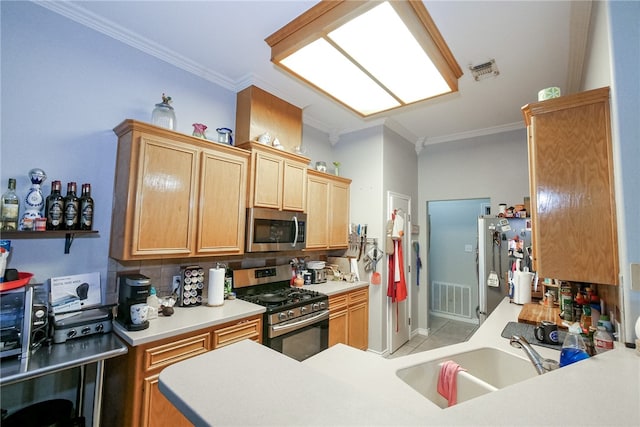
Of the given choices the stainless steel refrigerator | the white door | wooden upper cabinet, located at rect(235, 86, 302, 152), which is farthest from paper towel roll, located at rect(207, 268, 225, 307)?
the stainless steel refrigerator

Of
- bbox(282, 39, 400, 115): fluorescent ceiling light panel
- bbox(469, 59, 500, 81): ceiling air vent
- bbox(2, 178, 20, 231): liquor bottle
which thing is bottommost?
bbox(2, 178, 20, 231): liquor bottle

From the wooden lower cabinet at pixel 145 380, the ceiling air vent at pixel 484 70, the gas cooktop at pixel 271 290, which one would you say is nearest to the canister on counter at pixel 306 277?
the gas cooktop at pixel 271 290

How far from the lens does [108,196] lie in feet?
6.82

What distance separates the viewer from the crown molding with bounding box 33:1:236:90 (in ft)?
6.18

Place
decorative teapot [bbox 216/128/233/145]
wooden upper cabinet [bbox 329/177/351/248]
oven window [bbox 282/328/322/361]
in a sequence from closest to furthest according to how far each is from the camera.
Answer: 1. oven window [bbox 282/328/322/361]
2. decorative teapot [bbox 216/128/233/145]
3. wooden upper cabinet [bbox 329/177/351/248]

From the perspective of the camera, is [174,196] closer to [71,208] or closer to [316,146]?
[71,208]

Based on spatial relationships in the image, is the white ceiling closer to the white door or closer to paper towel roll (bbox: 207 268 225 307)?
the white door

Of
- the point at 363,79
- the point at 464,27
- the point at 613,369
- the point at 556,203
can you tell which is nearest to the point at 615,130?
the point at 556,203

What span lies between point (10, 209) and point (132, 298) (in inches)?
34.0

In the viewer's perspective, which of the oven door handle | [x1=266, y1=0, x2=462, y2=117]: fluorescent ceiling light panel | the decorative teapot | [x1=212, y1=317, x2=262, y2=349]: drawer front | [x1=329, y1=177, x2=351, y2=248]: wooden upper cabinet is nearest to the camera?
[x1=266, y1=0, x2=462, y2=117]: fluorescent ceiling light panel

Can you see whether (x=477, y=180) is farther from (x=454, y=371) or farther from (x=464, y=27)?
(x=454, y=371)

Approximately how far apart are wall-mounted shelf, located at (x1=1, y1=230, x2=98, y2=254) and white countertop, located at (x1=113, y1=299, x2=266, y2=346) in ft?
2.08

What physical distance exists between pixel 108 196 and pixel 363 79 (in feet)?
6.87

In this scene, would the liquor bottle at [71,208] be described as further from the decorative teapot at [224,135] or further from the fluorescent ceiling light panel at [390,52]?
the fluorescent ceiling light panel at [390,52]
